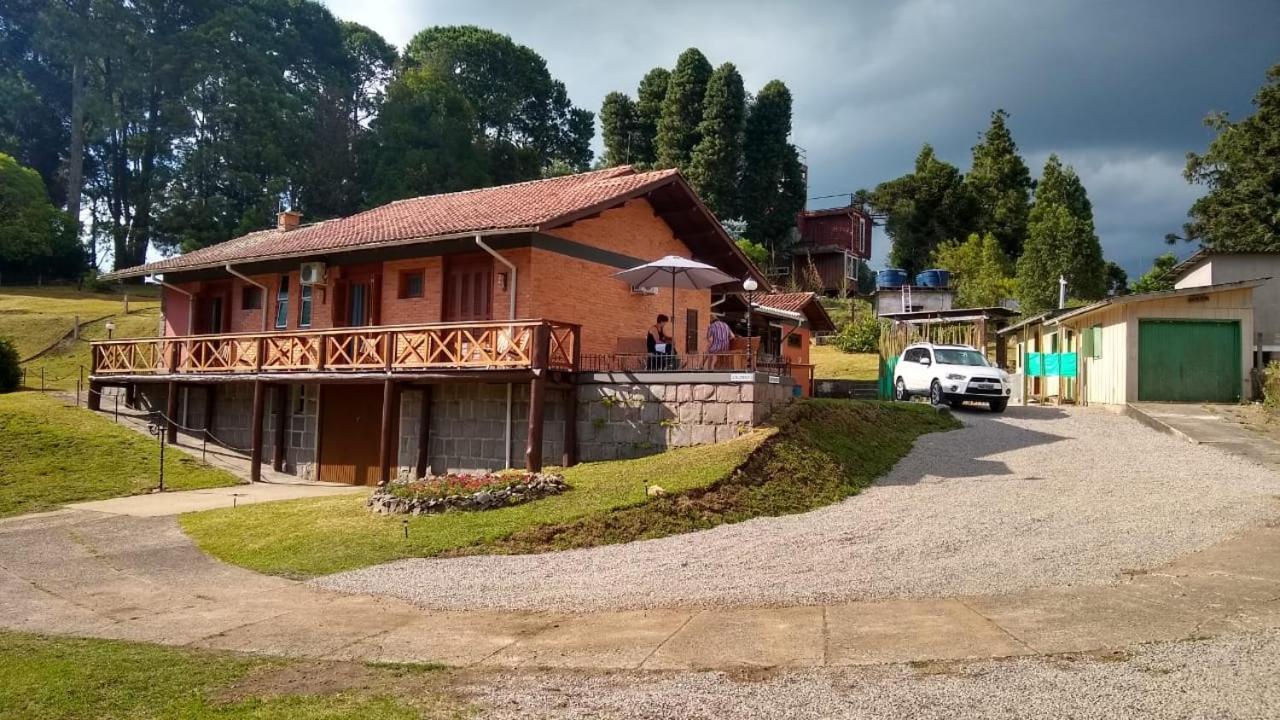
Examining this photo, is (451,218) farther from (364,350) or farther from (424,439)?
(424,439)

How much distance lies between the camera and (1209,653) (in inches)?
230

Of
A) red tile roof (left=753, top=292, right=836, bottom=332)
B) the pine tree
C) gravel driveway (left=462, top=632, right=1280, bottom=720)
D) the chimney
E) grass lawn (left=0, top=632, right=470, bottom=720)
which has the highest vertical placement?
the pine tree

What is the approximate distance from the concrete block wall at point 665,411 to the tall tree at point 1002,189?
136 ft

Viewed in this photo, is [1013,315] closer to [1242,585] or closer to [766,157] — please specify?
[1242,585]

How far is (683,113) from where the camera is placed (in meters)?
56.0

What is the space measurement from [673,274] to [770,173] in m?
42.1

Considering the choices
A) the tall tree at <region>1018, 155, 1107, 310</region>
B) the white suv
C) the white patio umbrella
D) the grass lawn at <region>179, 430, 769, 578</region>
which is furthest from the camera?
the tall tree at <region>1018, 155, 1107, 310</region>

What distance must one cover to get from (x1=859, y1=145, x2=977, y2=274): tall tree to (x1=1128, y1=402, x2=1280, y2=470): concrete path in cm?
3238

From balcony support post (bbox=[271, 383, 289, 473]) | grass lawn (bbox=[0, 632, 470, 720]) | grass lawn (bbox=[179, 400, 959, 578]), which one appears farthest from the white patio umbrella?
grass lawn (bbox=[0, 632, 470, 720])

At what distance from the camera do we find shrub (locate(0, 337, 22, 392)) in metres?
25.3

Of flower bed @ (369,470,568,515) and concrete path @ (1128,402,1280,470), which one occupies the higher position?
concrete path @ (1128,402,1280,470)

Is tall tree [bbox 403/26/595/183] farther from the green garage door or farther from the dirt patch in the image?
the dirt patch

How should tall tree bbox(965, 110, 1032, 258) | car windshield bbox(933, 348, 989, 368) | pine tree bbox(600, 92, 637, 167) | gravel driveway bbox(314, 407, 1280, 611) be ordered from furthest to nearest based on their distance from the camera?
pine tree bbox(600, 92, 637, 167), tall tree bbox(965, 110, 1032, 258), car windshield bbox(933, 348, 989, 368), gravel driveway bbox(314, 407, 1280, 611)

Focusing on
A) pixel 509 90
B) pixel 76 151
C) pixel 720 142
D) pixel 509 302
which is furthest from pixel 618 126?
pixel 509 302
